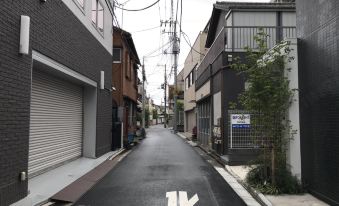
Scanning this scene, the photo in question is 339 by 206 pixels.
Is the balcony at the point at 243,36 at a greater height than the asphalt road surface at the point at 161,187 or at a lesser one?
greater

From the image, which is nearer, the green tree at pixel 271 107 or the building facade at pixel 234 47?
the green tree at pixel 271 107

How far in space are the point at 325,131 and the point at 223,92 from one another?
8.33 meters

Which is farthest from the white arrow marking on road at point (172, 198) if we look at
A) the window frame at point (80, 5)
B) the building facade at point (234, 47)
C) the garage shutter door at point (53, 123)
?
the window frame at point (80, 5)

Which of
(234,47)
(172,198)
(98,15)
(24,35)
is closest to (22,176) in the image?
(24,35)

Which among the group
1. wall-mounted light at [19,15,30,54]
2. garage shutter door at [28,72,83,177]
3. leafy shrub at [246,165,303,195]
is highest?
wall-mounted light at [19,15,30,54]

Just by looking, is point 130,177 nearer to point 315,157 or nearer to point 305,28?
point 315,157

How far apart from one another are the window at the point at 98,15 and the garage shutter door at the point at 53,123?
3.10m

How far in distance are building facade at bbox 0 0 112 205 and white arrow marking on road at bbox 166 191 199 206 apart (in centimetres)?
300

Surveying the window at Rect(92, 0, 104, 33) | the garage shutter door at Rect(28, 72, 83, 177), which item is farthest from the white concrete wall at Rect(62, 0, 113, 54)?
the garage shutter door at Rect(28, 72, 83, 177)

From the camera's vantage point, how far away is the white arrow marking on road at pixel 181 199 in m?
8.68

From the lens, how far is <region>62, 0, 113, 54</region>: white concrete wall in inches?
507

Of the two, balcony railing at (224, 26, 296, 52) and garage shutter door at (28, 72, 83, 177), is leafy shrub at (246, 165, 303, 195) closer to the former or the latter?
garage shutter door at (28, 72, 83, 177)

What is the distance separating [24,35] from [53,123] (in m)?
5.10

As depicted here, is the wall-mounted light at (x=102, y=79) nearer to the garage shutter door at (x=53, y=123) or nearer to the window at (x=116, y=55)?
the garage shutter door at (x=53, y=123)
